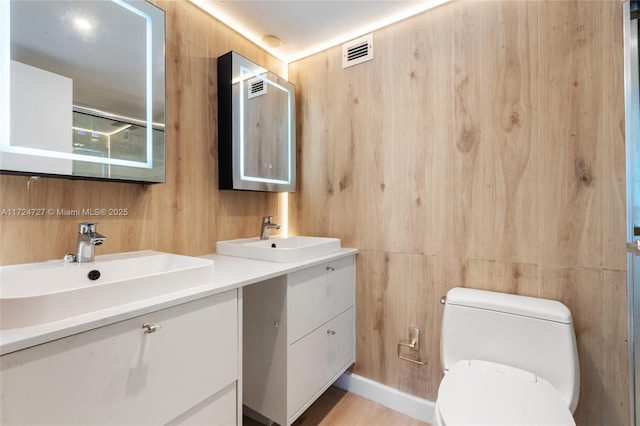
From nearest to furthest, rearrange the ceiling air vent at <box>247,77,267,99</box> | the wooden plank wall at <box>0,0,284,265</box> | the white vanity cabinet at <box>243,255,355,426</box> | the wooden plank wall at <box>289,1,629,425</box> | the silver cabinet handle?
the silver cabinet handle < the wooden plank wall at <box>0,0,284,265</box> < the wooden plank wall at <box>289,1,629,425</box> < the white vanity cabinet at <box>243,255,355,426</box> < the ceiling air vent at <box>247,77,267,99</box>

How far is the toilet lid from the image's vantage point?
0.87 meters

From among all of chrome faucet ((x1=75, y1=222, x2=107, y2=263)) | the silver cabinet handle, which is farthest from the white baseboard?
chrome faucet ((x1=75, y1=222, x2=107, y2=263))

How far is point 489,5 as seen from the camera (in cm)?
141

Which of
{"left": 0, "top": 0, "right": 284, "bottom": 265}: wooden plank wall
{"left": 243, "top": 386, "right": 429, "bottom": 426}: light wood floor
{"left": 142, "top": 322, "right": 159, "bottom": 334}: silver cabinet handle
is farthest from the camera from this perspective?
{"left": 243, "top": 386, "right": 429, "bottom": 426}: light wood floor

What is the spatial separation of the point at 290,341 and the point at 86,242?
89cm

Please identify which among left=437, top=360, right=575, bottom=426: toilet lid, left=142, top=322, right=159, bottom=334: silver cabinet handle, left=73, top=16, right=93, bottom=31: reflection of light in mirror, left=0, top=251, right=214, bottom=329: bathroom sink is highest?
left=73, top=16, right=93, bottom=31: reflection of light in mirror

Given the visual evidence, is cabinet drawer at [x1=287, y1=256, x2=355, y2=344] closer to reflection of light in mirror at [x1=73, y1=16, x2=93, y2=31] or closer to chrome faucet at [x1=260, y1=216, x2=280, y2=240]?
chrome faucet at [x1=260, y1=216, x2=280, y2=240]

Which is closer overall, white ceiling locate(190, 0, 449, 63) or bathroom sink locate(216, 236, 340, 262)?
bathroom sink locate(216, 236, 340, 262)

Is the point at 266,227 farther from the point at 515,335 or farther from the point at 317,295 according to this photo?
the point at 515,335

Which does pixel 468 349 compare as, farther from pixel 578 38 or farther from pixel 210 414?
pixel 578 38

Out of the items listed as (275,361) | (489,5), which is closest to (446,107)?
(489,5)

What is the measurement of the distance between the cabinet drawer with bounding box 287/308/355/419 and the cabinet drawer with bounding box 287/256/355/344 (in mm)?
51

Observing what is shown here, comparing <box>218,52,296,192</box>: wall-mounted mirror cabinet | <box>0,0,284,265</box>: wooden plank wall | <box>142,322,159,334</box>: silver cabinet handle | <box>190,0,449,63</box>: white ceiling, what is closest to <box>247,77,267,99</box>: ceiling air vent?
<box>218,52,296,192</box>: wall-mounted mirror cabinet

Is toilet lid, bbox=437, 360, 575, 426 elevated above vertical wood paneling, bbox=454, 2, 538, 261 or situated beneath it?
situated beneath
